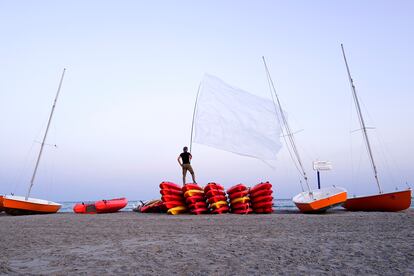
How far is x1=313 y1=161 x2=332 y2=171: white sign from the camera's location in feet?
73.2

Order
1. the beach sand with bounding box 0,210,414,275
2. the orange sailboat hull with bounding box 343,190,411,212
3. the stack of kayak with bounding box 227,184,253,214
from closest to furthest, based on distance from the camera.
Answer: the beach sand with bounding box 0,210,414,275 → the orange sailboat hull with bounding box 343,190,411,212 → the stack of kayak with bounding box 227,184,253,214

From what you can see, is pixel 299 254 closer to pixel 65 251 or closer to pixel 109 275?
pixel 109 275

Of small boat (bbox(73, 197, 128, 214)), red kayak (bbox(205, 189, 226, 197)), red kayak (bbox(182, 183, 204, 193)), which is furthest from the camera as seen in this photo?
small boat (bbox(73, 197, 128, 214))

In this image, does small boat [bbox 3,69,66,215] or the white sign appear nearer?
small boat [bbox 3,69,66,215]

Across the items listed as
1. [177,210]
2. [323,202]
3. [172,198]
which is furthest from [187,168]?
[323,202]

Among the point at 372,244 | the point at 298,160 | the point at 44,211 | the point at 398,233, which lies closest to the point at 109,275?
the point at 372,244

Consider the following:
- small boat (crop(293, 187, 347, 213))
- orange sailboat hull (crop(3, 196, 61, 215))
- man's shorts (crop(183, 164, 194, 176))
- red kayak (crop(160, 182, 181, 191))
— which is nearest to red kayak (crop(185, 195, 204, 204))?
red kayak (crop(160, 182, 181, 191))

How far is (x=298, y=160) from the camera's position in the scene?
19516mm

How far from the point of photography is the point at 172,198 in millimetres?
18859

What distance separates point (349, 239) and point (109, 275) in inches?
216

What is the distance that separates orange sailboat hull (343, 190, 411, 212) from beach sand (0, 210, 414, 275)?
7843 millimetres

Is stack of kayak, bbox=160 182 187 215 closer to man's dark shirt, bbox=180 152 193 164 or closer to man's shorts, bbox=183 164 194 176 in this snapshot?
man's shorts, bbox=183 164 194 176

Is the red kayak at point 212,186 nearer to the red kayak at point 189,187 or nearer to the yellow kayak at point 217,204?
the red kayak at point 189,187

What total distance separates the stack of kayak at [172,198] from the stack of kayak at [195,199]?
39cm
